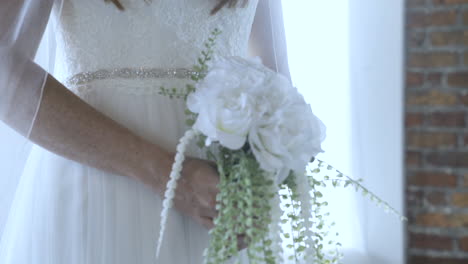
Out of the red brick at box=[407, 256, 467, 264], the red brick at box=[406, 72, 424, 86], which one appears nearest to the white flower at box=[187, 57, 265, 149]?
the red brick at box=[406, 72, 424, 86]

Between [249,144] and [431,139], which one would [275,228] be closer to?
[249,144]

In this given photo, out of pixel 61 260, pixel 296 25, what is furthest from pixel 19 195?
pixel 296 25

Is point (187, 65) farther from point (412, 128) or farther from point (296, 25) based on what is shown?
point (412, 128)

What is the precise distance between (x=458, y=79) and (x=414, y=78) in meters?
0.12

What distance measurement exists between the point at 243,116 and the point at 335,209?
738mm

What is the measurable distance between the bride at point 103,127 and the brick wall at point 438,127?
0.83m

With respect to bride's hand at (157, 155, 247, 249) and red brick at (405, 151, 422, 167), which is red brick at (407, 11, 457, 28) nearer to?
red brick at (405, 151, 422, 167)

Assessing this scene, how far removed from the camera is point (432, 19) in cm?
143

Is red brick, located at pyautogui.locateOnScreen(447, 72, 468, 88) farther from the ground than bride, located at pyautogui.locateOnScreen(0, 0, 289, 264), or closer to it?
farther from the ground

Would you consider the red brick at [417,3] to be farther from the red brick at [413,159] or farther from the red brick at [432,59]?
the red brick at [413,159]

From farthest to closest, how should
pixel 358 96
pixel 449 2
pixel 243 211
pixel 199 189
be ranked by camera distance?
pixel 449 2, pixel 358 96, pixel 199 189, pixel 243 211

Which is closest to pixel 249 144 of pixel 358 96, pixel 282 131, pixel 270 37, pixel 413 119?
pixel 282 131

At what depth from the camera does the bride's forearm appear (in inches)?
25.4

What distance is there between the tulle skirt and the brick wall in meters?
0.92
